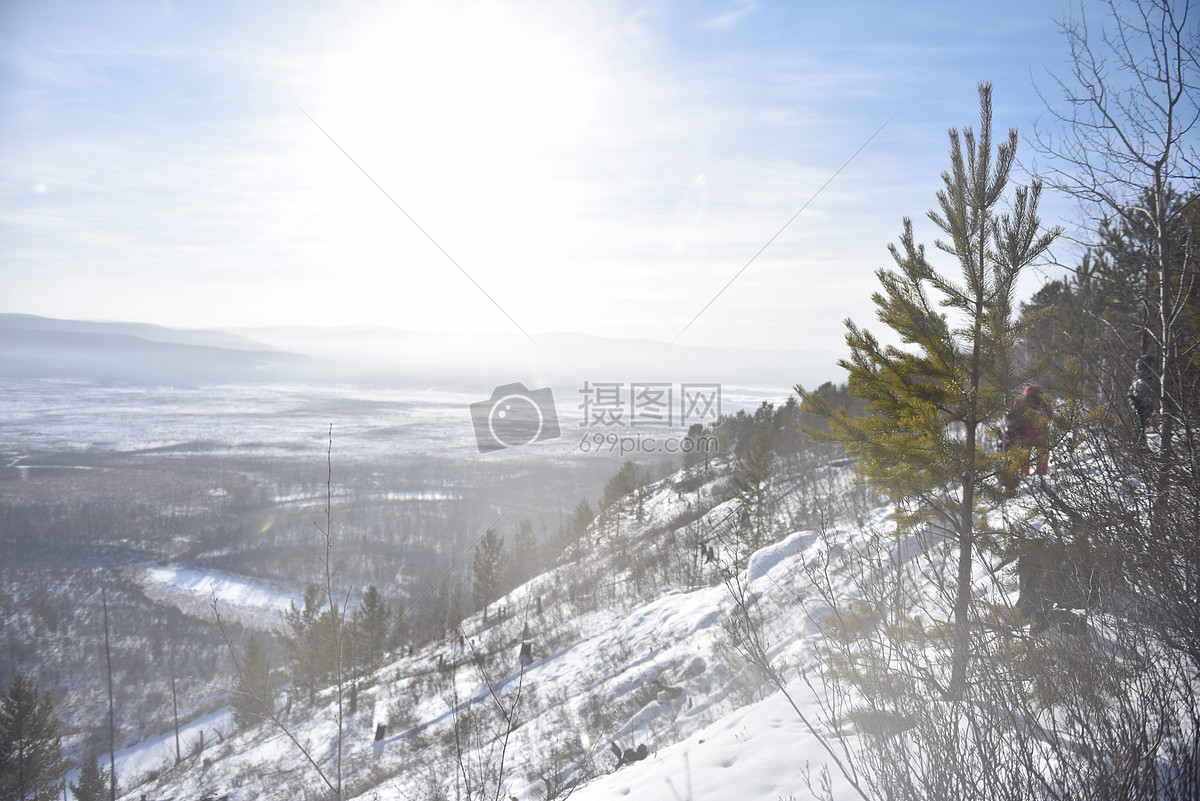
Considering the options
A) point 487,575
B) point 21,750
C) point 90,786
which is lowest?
point 90,786

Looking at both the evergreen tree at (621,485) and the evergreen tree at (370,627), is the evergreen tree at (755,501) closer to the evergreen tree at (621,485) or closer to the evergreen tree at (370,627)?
the evergreen tree at (621,485)

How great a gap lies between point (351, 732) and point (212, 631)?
61.0m

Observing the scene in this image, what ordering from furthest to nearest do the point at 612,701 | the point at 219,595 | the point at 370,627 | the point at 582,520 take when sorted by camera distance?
the point at 219,595 → the point at 582,520 → the point at 370,627 → the point at 612,701

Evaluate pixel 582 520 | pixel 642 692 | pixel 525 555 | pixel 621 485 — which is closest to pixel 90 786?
pixel 642 692

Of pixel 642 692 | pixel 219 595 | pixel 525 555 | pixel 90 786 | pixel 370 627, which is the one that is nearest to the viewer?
pixel 642 692

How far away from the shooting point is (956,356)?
5309 millimetres

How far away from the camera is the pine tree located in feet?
17.0

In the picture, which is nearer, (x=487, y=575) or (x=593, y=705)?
(x=593, y=705)

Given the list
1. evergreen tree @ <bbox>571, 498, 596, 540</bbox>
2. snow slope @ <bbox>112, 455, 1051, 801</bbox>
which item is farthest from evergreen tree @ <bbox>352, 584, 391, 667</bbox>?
evergreen tree @ <bbox>571, 498, 596, 540</bbox>

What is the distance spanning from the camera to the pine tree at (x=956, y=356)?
5168mm

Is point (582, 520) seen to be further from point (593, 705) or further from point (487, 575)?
point (593, 705)

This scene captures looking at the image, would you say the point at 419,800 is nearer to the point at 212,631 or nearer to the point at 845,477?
the point at 845,477

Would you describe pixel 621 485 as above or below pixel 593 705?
below

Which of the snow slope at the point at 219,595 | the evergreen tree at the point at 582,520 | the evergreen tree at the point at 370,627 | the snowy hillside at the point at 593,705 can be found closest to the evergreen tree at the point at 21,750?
the snowy hillside at the point at 593,705
